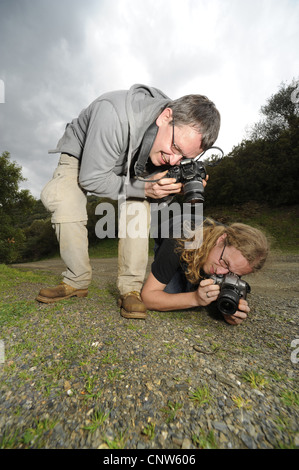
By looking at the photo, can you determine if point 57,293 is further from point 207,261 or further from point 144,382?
point 207,261

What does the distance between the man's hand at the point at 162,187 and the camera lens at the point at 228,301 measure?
1.08 metres

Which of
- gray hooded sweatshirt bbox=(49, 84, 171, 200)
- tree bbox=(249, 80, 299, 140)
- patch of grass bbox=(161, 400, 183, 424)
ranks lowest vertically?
patch of grass bbox=(161, 400, 183, 424)

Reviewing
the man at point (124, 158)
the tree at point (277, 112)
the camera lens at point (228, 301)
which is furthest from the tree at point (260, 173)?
the camera lens at point (228, 301)

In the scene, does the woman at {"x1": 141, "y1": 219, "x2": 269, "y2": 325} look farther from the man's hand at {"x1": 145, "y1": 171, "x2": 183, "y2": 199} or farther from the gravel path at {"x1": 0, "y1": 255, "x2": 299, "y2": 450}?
the man's hand at {"x1": 145, "y1": 171, "x2": 183, "y2": 199}

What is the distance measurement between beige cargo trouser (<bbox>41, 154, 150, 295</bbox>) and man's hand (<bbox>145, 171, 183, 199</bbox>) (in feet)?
0.95

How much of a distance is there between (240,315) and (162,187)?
144cm

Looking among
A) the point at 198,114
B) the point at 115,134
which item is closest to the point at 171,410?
→ the point at 115,134

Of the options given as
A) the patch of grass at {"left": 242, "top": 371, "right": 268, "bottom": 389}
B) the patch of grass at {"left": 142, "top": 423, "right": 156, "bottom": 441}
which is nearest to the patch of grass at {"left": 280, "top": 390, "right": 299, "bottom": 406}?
the patch of grass at {"left": 242, "top": 371, "right": 268, "bottom": 389}

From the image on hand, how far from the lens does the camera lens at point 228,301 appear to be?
6.25 feet

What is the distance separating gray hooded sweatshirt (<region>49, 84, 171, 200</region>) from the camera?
207 centimetres

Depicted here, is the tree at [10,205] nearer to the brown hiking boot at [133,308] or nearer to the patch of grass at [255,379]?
the brown hiking boot at [133,308]

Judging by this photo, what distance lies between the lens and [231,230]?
7.48 ft

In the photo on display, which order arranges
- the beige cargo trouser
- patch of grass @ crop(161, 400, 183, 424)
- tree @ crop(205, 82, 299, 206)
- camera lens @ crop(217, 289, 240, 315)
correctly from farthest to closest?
tree @ crop(205, 82, 299, 206)
the beige cargo trouser
camera lens @ crop(217, 289, 240, 315)
patch of grass @ crop(161, 400, 183, 424)
